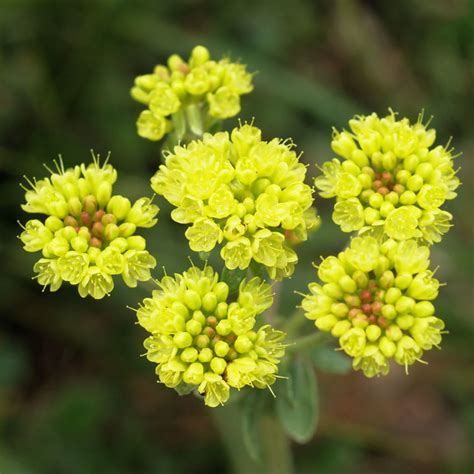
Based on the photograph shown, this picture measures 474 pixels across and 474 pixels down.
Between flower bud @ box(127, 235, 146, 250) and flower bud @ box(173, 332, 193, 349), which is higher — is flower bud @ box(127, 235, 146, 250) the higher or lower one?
the higher one

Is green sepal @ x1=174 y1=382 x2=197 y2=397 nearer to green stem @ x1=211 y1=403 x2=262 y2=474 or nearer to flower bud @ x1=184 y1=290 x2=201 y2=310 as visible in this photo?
flower bud @ x1=184 y1=290 x2=201 y2=310

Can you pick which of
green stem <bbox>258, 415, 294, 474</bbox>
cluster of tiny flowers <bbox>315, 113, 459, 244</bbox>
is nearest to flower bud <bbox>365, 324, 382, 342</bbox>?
cluster of tiny flowers <bbox>315, 113, 459, 244</bbox>

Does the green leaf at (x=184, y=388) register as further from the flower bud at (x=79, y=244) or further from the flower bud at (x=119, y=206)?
the flower bud at (x=119, y=206)

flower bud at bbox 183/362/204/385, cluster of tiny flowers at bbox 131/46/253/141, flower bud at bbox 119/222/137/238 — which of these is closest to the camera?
flower bud at bbox 183/362/204/385

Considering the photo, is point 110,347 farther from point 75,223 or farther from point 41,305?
point 75,223

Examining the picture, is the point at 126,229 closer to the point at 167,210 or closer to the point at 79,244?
the point at 79,244

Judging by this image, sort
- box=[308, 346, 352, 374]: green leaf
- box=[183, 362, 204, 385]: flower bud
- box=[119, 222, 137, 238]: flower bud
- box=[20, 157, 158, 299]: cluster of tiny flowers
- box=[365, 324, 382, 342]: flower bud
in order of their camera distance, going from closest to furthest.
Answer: box=[183, 362, 204, 385]: flower bud → box=[365, 324, 382, 342]: flower bud → box=[20, 157, 158, 299]: cluster of tiny flowers → box=[119, 222, 137, 238]: flower bud → box=[308, 346, 352, 374]: green leaf

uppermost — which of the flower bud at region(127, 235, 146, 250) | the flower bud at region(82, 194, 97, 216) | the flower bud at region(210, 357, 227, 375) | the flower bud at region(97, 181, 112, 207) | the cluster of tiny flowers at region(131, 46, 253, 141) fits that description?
the cluster of tiny flowers at region(131, 46, 253, 141)
